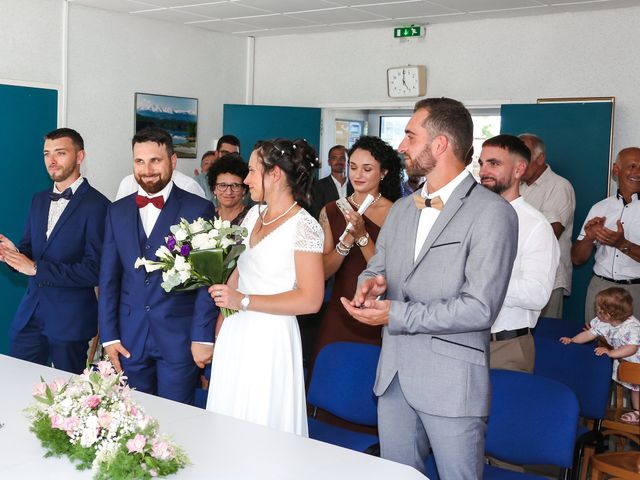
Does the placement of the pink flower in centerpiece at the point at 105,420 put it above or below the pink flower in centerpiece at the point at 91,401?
below

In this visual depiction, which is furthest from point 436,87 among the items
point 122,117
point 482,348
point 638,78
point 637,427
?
point 482,348

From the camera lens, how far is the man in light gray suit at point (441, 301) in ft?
8.67

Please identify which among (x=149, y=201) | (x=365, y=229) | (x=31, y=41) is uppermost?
(x=31, y=41)

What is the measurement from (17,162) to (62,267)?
396 cm

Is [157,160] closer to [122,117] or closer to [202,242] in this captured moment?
[202,242]

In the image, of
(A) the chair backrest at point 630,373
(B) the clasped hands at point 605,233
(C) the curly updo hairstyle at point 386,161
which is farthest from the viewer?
(B) the clasped hands at point 605,233

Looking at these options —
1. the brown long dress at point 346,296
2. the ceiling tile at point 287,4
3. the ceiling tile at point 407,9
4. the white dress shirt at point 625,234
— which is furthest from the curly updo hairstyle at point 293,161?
the ceiling tile at point 287,4

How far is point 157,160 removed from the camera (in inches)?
149

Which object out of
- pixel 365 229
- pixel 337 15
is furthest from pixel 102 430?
pixel 337 15

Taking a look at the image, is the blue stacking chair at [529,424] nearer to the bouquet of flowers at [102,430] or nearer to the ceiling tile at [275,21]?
the bouquet of flowers at [102,430]

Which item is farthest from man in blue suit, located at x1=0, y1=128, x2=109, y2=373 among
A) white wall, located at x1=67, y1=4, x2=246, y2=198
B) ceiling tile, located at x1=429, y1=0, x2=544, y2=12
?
ceiling tile, located at x1=429, y1=0, x2=544, y2=12

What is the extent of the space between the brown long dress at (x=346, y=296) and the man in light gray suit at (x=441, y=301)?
1260 millimetres

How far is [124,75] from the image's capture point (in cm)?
865

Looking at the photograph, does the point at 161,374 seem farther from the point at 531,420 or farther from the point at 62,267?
the point at 531,420
